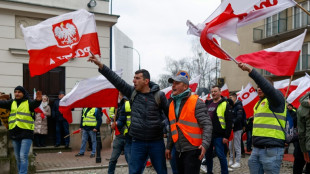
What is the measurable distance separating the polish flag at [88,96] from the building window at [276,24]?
24491 millimetres

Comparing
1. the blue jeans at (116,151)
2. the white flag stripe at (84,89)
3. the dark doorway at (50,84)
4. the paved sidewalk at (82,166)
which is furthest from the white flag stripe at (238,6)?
the dark doorway at (50,84)

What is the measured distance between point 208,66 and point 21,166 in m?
45.7

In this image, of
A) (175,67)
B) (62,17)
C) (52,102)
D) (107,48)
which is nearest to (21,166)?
(62,17)

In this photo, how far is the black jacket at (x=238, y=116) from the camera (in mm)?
10969

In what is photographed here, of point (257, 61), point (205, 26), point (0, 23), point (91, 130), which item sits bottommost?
point (91, 130)

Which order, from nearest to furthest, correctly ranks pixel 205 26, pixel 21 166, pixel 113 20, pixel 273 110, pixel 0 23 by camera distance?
pixel 273 110, pixel 205 26, pixel 21 166, pixel 0 23, pixel 113 20

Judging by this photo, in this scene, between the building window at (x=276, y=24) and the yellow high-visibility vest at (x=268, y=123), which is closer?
the yellow high-visibility vest at (x=268, y=123)

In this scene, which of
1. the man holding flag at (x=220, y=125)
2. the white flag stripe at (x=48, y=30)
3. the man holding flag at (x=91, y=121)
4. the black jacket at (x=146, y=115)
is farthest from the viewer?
the man holding flag at (x=91, y=121)

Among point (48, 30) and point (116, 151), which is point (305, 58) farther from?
point (48, 30)

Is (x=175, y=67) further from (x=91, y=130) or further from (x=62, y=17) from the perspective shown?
(x=62, y=17)

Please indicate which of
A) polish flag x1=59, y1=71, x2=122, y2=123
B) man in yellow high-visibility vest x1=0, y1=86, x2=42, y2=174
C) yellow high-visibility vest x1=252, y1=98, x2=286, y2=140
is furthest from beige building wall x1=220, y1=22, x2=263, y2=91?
yellow high-visibility vest x1=252, y1=98, x2=286, y2=140

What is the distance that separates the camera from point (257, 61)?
542 centimetres

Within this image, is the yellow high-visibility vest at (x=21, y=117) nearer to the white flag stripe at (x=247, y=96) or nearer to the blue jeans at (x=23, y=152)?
the blue jeans at (x=23, y=152)

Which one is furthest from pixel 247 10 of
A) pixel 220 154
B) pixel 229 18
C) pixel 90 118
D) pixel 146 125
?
pixel 90 118
